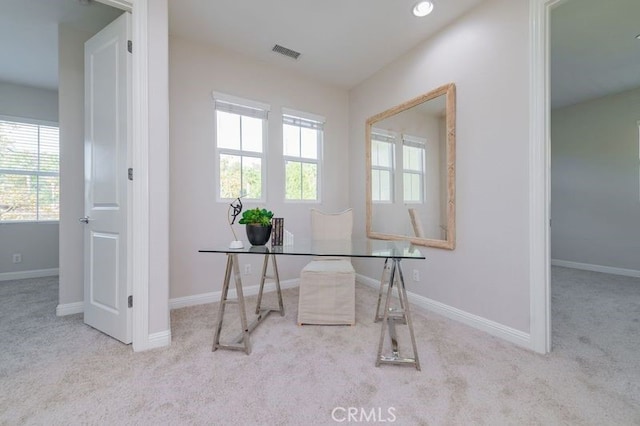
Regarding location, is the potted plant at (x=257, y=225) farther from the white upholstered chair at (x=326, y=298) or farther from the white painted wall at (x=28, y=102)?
the white painted wall at (x=28, y=102)

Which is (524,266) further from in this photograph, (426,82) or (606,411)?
(426,82)

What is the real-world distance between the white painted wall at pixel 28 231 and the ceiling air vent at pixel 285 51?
368 cm

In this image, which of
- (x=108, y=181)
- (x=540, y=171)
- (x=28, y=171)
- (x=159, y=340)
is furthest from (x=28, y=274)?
(x=540, y=171)

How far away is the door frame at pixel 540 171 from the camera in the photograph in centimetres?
186

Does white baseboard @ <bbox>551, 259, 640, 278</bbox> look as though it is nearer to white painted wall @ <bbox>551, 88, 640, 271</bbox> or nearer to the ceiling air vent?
white painted wall @ <bbox>551, 88, 640, 271</bbox>

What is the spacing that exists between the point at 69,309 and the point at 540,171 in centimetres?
417

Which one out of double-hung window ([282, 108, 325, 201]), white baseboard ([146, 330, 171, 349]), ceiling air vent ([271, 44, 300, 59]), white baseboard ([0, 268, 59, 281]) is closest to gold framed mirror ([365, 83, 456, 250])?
double-hung window ([282, 108, 325, 201])

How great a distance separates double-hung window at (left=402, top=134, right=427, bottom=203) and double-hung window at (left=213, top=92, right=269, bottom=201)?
5.43ft

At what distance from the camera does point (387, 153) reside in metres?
3.26

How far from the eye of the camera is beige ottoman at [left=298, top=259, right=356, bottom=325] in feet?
7.57

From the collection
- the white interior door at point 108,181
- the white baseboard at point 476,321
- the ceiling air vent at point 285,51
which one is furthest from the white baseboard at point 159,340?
the ceiling air vent at point 285,51

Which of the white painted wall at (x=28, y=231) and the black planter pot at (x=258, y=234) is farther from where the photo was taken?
the white painted wall at (x=28, y=231)

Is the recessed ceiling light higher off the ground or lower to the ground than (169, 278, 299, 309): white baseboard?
higher

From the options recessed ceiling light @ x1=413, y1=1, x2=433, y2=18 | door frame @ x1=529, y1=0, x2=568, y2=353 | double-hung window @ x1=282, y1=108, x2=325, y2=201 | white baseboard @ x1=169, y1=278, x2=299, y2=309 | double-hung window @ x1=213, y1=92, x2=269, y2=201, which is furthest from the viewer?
double-hung window @ x1=282, y1=108, x2=325, y2=201
